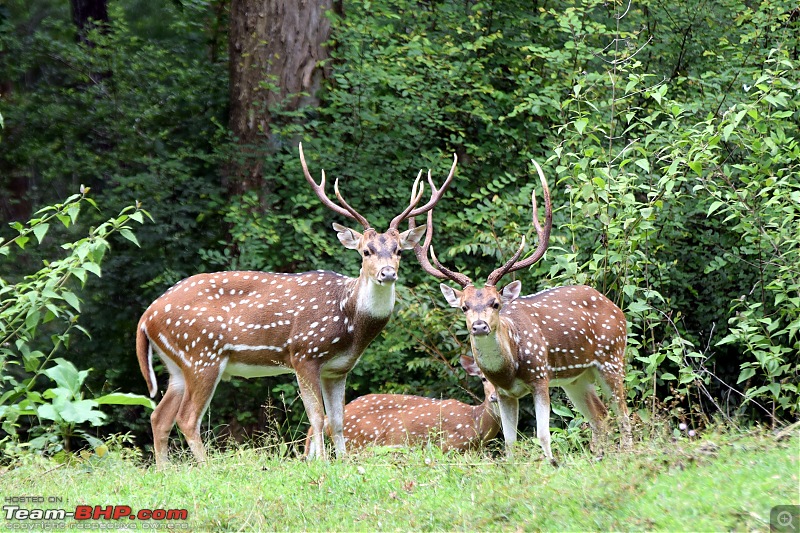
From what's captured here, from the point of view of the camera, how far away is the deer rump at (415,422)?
920 cm

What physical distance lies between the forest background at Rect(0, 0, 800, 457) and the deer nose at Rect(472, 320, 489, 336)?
2285mm

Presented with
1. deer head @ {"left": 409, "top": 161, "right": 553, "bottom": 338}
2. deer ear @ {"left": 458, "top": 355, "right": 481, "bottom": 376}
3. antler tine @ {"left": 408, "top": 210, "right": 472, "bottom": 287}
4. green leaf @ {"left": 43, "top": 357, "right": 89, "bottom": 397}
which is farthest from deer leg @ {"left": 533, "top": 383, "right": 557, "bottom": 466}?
green leaf @ {"left": 43, "top": 357, "right": 89, "bottom": 397}

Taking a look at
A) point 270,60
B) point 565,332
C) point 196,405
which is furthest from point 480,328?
point 270,60

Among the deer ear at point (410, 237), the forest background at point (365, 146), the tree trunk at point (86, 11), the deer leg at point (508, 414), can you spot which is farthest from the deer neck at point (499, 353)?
the tree trunk at point (86, 11)

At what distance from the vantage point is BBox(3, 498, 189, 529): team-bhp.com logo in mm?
5770

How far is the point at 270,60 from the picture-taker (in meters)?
12.7

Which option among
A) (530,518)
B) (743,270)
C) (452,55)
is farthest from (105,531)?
(452,55)

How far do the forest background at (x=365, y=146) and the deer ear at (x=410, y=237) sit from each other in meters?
1.84

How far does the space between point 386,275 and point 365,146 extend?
4.63 meters

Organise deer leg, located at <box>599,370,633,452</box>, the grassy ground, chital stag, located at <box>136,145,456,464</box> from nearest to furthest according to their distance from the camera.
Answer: the grassy ground < chital stag, located at <box>136,145,456,464</box> < deer leg, located at <box>599,370,633,452</box>

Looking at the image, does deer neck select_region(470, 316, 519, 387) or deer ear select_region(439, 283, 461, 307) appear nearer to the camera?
deer neck select_region(470, 316, 519, 387)

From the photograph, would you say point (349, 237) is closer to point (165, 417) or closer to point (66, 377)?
point (165, 417)

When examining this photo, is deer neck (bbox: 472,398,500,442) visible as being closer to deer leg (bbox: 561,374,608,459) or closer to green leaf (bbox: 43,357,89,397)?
deer leg (bbox: 561,374,608,459)

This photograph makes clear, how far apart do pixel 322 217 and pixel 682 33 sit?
16.3 ft
